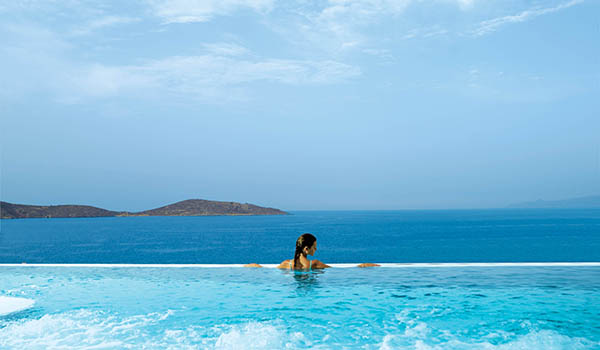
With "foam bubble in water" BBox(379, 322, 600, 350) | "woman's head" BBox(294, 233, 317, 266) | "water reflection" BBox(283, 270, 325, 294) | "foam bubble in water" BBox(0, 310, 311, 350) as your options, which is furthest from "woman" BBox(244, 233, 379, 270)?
"foam bubble in water" BBox(379, 322, 600, 350)

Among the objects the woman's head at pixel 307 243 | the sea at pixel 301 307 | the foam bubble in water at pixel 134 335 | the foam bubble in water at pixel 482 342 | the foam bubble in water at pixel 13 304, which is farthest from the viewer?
the woman's head at pixel 307 243

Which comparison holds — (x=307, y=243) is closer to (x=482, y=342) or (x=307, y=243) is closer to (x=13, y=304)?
(x=482, y=342)

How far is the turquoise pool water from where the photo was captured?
5910 millimetres

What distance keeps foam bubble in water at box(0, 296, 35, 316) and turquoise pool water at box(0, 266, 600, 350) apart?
180 mm

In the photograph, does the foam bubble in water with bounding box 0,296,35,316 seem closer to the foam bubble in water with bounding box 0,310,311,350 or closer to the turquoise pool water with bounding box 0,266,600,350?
the turquoise pool water with bounding box 0,266,600,350

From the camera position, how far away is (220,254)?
43.7 metres

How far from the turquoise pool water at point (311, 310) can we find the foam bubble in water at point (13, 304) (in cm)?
18

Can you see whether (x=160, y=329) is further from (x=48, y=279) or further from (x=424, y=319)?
(x=48, y=279)

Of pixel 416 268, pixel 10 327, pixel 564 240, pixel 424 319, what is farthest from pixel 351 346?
pixel 564 240

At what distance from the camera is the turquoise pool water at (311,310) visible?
19.4 feet

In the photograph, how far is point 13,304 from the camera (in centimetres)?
776

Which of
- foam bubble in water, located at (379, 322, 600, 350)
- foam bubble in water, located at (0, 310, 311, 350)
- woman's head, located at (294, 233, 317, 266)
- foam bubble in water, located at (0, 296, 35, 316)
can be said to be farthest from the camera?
woman's head, located at (294, 233, 317, 266)

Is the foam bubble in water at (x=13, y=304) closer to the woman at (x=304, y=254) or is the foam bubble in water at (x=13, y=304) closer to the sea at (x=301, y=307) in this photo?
the sea at (x=301, y=307)

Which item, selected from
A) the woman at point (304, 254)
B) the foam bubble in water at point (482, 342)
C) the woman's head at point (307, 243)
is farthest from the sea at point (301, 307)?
the woman's head at point (307, 243)
